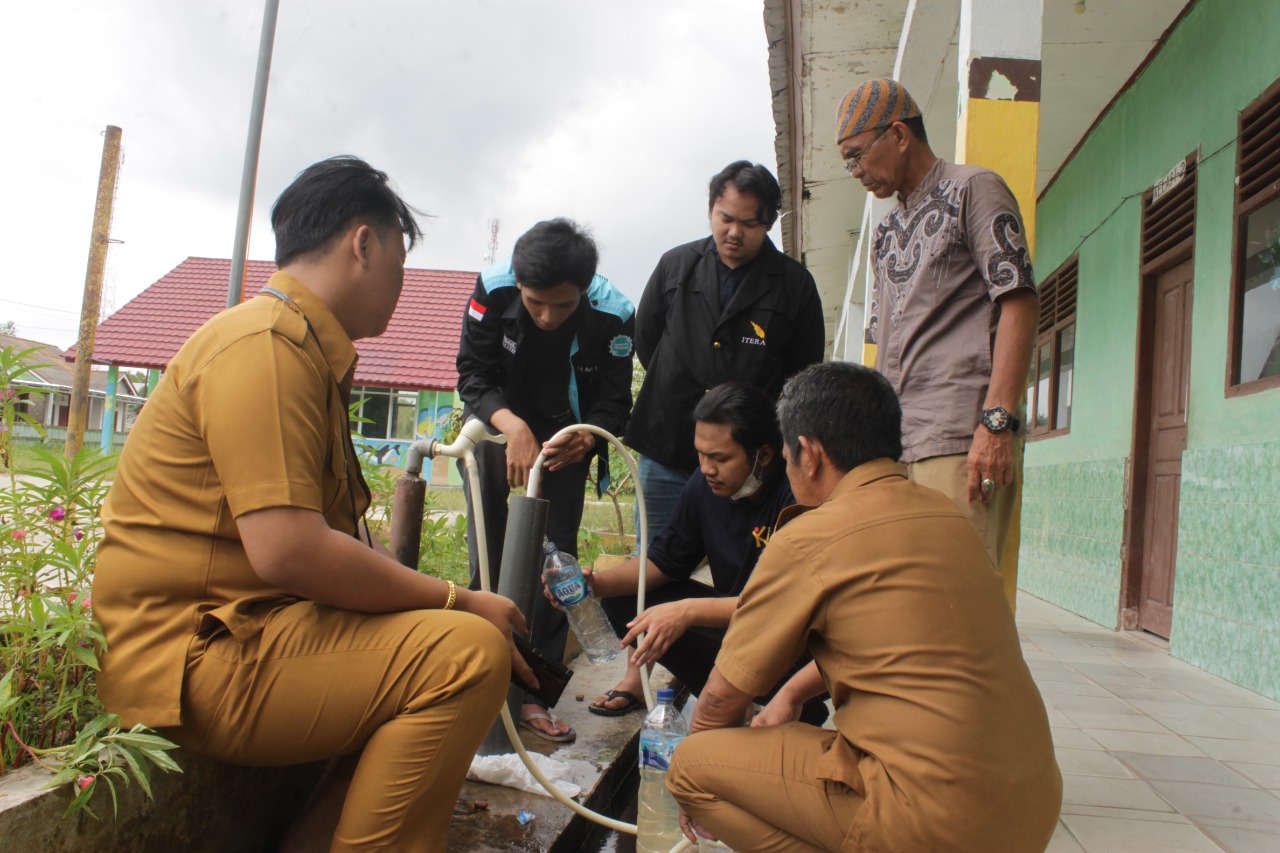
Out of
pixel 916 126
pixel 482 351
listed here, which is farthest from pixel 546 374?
pixel 916 126

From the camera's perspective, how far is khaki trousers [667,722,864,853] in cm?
196

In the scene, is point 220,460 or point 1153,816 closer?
point 220,460

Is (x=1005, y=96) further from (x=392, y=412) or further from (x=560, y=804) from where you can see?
(x=392, y=412)

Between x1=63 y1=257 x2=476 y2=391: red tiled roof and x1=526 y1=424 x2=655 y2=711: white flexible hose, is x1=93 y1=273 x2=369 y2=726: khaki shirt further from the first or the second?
x1=63 y1=257 x2=476 y2=391: red tiled roof

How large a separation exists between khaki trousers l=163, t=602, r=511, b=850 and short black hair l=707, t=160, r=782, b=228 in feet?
6.80

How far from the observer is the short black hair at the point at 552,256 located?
10.1 feet

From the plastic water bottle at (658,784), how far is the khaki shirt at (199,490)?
127 centimetres

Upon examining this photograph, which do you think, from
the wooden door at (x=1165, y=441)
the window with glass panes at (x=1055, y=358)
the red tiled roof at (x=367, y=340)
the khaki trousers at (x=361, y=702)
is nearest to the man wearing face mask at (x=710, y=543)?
the khaki trousers at (x=361, y=702)

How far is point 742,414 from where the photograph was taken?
112 inches

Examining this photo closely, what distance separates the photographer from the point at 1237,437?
477 cm

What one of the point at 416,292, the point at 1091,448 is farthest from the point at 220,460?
the point at 416,292

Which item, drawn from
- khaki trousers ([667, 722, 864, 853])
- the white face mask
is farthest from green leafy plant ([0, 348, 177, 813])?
the white face mask

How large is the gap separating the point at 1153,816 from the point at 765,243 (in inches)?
91.6

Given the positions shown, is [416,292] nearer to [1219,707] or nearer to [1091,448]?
[1091,448]
